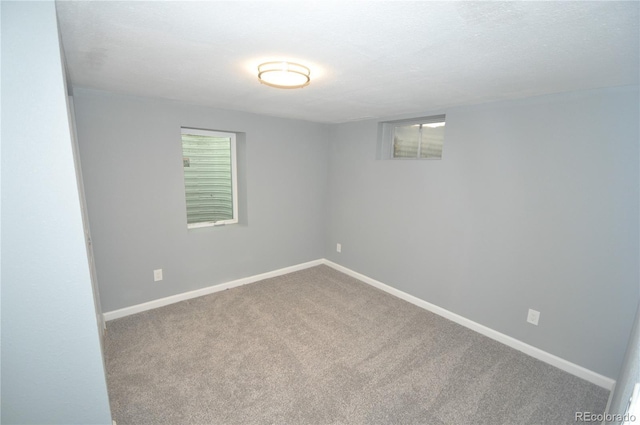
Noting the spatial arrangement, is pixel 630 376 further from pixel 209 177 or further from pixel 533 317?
pixel 209 177

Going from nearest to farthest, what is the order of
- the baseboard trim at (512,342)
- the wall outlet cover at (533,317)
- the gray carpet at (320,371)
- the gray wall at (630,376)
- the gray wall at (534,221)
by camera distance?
the gray wall at (630,376)
the gray carpet at (320,371)
the gray wall at (534,221)
the baseboard trim at (512,342)
the wall outlet cover at (533,317)

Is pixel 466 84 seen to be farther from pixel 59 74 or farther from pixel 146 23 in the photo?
pixel 59 74

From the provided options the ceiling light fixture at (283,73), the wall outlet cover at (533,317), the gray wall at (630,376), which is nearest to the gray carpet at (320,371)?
the wall outlet cover at (533,317)

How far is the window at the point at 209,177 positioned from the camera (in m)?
3.10

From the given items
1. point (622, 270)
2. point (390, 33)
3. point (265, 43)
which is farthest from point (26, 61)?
point (622, 270)

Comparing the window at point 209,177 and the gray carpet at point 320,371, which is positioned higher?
the window at point 209,177

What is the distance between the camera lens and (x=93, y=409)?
4.31 feet

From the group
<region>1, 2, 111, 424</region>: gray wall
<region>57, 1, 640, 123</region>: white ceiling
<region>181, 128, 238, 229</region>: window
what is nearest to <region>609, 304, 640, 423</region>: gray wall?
<region>57, 1, 640, 123</region>: white ceiling

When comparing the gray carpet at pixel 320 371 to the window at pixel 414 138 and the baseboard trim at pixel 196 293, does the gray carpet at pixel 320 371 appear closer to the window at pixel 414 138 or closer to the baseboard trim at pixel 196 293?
the baseboard trim at pixel 196 293

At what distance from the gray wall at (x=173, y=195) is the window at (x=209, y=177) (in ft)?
0.46

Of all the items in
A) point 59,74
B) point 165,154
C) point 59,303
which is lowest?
point 59,303

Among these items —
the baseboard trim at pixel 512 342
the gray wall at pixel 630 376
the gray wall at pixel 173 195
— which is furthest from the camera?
the gray wall at pixel 173 195

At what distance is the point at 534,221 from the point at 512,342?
1066 millimetres

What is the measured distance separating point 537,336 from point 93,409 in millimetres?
3000
